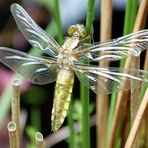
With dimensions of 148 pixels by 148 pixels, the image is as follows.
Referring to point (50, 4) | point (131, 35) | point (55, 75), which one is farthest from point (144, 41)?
point (50, 4)

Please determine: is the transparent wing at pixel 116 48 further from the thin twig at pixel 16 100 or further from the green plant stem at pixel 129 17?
the thin twig at pixel 16 100

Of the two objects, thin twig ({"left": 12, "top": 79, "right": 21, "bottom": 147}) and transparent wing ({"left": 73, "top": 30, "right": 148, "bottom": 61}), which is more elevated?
transparent wing ({"left": 73, "top": 30, "right": 148, "bottom": 61})

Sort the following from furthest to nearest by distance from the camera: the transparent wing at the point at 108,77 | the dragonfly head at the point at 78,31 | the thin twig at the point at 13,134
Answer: the dragonfly head at the point at 78,31 → the transparent wing at the point at 108,77 → the thin twig at the point at 13,134

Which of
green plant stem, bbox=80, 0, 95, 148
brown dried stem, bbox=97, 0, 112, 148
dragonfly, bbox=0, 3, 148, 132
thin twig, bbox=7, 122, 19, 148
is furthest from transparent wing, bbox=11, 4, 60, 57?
thin twig, bbox=7, 122, 19, 148

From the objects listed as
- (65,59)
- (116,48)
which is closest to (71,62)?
(65,59)

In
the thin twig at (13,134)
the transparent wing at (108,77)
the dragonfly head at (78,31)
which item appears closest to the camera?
the thin twig at (13,134)

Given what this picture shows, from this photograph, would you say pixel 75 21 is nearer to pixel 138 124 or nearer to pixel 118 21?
pixel 118 21

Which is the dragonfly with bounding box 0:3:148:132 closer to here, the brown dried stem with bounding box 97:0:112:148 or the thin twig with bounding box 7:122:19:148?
the brown dried stem with bounding box 97:0:112:148

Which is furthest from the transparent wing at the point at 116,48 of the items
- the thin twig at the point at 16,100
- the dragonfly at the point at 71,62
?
the thin twig at the point at 16,100
